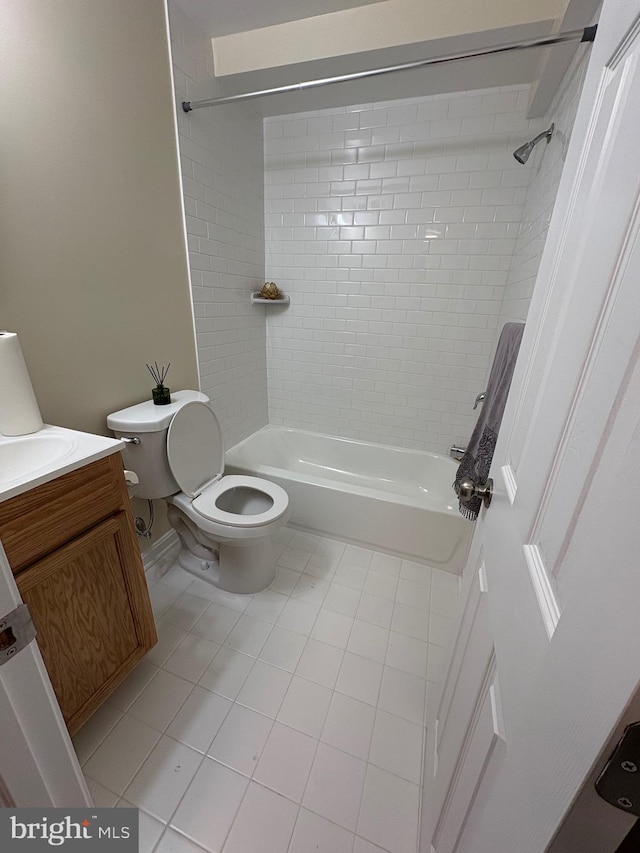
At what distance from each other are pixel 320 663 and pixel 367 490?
83 cm

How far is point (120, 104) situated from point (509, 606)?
1.94 m

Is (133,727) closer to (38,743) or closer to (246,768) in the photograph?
(246,768)

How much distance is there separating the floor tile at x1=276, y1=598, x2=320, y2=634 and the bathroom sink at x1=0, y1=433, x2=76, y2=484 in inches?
43.3

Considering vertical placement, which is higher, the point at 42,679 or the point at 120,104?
the point at 120,104

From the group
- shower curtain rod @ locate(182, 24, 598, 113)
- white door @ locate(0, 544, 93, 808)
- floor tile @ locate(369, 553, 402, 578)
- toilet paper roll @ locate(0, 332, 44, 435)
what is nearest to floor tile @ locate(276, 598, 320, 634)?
floor tile @ locate(369, 553, 402, 578)

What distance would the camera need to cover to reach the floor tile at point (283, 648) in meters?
1.32

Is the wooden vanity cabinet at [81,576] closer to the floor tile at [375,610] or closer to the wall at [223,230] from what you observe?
the floor tile at [375,610]

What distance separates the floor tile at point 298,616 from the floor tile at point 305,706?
0.21 meters

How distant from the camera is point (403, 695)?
1.24 metres

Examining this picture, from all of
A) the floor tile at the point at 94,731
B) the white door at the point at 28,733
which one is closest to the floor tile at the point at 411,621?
the floor tile at the point at 94,731

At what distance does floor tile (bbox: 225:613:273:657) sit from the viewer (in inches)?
53.9

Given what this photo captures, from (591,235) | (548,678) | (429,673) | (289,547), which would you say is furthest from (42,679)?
(289,547)

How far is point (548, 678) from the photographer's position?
344 millimetres

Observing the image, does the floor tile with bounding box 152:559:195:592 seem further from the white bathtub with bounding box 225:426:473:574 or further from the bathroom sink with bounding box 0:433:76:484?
the bathroom sink with bounding box 0:433:76:484
